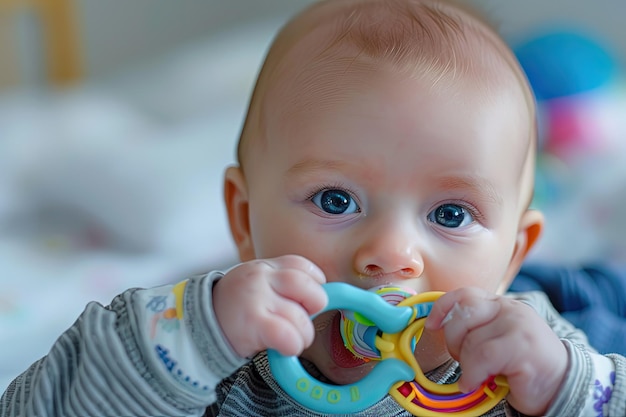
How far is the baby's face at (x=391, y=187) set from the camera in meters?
0.82

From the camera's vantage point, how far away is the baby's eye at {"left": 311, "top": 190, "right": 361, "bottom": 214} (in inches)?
33.1

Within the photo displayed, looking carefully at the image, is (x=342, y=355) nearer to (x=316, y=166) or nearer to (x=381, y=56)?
(x=316, y=166)

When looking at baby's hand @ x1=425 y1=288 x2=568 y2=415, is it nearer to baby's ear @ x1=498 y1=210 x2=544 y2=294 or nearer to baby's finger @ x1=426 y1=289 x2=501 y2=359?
baby's finger @ x1=426 y1=289 x2=501 y2=359

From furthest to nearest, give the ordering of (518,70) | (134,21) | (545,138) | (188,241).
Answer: (134,21) → (545,138) → (188,241) → (518,70)

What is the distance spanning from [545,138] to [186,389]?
5.13ft

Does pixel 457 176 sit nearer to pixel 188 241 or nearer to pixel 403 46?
pixel 403 46

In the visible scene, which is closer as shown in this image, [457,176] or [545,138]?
[457,176]

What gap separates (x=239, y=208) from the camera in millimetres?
1020

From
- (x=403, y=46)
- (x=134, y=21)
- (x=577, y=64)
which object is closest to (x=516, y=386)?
(x=403, y=46)

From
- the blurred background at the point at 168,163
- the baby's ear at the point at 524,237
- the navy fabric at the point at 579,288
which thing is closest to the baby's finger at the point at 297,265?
the baby's ear at the point at 524,237

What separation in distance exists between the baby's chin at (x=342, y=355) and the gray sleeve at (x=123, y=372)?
0.15 m

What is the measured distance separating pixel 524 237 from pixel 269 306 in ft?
1.39

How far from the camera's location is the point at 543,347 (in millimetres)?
732

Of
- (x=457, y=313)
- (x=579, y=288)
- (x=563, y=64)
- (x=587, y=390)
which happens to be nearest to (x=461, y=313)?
(x=457, y=313)
